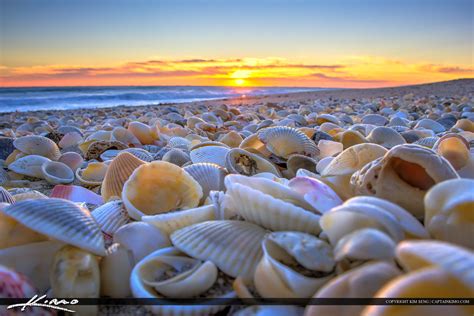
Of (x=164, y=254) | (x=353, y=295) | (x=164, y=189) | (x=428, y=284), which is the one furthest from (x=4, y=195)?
(x=428, y=284)

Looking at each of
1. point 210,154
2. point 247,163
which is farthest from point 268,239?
point 210,154

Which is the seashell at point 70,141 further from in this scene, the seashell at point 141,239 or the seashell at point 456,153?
the seashell at point 456,153

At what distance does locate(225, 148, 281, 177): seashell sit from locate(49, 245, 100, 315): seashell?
1.22 m

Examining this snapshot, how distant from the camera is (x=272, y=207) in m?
1.19

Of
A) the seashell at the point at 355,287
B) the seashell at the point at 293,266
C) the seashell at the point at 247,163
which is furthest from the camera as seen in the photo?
the seashell at the point at 247,163

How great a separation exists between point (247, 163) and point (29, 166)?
1676mm

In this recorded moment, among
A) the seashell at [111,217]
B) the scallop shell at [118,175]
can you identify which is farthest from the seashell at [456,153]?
the scallop shell at [118,175]

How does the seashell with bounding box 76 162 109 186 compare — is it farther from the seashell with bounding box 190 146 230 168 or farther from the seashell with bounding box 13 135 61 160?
the seashell with bounding box 13 135 61 160

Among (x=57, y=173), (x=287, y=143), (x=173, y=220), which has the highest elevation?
(x=287, y=143)

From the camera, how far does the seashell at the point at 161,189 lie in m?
1.65

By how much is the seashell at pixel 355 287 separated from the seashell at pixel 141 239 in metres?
0.59

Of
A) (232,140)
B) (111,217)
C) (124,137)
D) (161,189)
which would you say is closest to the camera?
(111,217)

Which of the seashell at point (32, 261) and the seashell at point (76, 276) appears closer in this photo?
the seashell at point (76, 276)

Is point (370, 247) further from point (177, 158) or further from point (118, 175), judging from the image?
point (177, 158)
